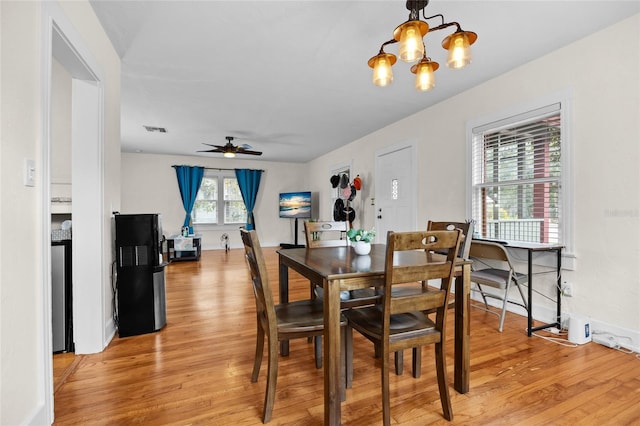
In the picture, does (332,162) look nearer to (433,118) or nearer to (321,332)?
(433,118)

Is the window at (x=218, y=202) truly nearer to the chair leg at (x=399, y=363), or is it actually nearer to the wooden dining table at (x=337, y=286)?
the wooden dining table at (x=337, y=286)

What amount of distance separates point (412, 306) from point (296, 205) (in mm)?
6801

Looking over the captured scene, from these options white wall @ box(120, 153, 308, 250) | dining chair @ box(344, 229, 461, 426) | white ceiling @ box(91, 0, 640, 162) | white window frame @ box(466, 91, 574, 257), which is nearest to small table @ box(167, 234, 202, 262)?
white wall @ box(120, 153, 308, 250)

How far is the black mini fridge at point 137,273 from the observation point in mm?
2533

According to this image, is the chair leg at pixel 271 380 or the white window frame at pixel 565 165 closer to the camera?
the chair leg at pixel 271 380

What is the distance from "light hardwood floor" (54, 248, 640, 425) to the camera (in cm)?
157

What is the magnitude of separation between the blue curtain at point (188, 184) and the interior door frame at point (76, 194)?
561cm

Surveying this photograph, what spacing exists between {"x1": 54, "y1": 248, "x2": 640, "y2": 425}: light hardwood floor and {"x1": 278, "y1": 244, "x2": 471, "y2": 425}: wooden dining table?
20cm

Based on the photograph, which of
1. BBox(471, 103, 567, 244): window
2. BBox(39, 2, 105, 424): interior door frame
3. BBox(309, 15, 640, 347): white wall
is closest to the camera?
BBox(39, 2, 105, 424): interior door frame

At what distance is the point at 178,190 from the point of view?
7816 millimetres

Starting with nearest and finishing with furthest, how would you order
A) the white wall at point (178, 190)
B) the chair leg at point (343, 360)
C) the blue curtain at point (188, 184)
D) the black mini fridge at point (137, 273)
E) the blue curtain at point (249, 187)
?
1. the chair leg at point (343, 360)
2. the black mini fridge at point (137, 273)
3. the white wall at point (178, 190)
4. the blue curtain at point (188, 184)
5. the blue curtain at point (249, 187)

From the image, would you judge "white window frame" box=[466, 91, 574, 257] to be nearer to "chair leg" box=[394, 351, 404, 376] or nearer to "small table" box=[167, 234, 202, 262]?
"chair leg" box=[394, 351, 404, 376]

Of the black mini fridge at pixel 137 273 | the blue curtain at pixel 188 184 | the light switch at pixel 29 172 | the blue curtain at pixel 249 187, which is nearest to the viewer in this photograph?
the light switch at pixel 29 172

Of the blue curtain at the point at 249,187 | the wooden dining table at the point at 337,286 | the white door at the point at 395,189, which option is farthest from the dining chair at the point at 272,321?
the blue curtain at the point at 249,187
